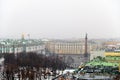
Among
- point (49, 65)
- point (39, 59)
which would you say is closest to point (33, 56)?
point (39, 59)

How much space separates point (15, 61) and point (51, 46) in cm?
875

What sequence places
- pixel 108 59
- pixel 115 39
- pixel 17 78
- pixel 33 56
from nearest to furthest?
1. pixel 17 78
2. pixel 108 59
3. pixel 33 56
4. pixel 115 39

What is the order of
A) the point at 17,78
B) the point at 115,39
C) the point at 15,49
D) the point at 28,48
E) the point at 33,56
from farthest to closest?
the point at 115,39, the point at 28,48, the point at 15,49, the point at 33,56, the point at 17,78

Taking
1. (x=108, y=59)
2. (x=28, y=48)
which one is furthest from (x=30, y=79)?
(x=28, y=48)

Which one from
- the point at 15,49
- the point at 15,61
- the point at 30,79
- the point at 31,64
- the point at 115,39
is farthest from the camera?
the point at 115,39

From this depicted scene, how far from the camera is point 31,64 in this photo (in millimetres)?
10234

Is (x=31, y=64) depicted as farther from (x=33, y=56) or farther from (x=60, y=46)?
(x=60, y=46)

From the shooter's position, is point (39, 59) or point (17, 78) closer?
point (17, 78)

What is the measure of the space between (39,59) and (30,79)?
3.95 m

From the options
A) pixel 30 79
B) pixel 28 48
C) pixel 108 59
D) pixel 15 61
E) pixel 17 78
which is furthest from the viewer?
pixel 28 48

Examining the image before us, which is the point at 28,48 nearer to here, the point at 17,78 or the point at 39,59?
the point at 39,59

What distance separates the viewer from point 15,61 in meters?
11.1

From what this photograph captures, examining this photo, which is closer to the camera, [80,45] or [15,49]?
[15,49]

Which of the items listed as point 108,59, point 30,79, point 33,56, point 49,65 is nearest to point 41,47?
point 33,56
